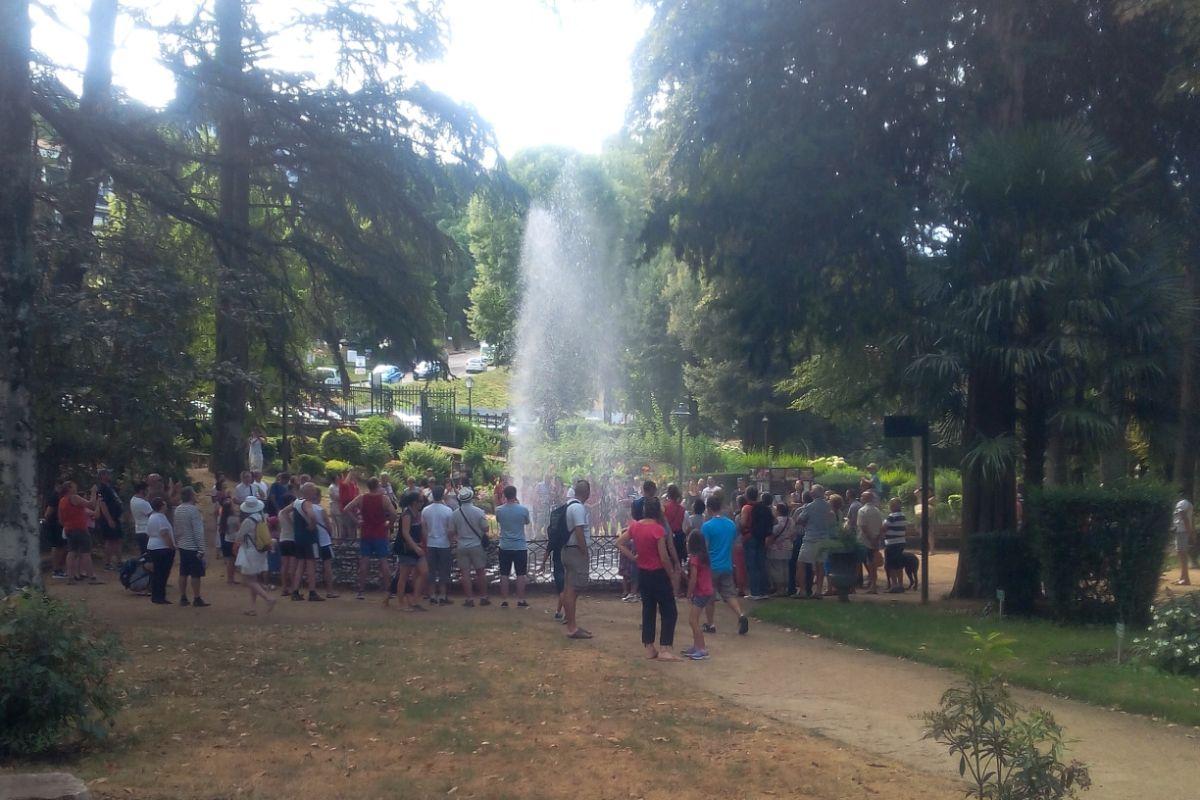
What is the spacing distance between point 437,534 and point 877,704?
682 centimetres

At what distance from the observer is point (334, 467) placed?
31141mm

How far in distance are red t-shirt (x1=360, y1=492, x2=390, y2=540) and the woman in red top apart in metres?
4.87

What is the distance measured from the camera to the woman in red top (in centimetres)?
1134

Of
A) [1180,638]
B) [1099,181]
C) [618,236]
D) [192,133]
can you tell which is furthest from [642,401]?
[1180,638]

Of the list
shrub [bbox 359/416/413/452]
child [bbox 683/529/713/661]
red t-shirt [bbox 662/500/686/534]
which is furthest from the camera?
shrub [bbox 359/416/413/452]

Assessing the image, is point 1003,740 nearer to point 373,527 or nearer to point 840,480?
point 373,527

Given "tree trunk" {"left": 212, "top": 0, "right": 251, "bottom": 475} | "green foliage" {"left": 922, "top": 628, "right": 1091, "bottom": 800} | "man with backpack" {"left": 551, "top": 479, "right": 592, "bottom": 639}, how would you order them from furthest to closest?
1. "tree trunk" {"left": 212, "top": 0, "right": 251, "bottom": 475}
2. "man with backpack" {"left": 551, "top": 479, "right": 592, "bottom": 639}
3. "green foliage" {"left": 922, "top": 628, "right": 1091, "bottom": 800}

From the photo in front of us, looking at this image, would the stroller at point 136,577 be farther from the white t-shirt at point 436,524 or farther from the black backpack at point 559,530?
the black backpack at point 559,530

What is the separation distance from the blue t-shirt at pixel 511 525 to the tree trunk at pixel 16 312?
20.5 ft

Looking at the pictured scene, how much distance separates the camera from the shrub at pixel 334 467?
30.3 m

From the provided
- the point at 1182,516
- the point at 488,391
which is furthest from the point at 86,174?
the point at 488,391

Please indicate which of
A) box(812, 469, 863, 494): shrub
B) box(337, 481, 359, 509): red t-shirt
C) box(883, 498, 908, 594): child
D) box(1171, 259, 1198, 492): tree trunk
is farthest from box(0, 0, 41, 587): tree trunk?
box(812, 469, 863, 494): shrub

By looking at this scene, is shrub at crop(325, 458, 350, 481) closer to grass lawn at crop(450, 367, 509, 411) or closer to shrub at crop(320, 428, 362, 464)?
shrub at crop(320, 428, 362, 464)

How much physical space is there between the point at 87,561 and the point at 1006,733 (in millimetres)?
14929
